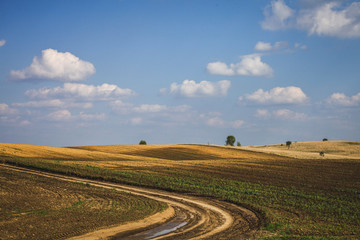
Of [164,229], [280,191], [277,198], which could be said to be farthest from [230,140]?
[164,229]

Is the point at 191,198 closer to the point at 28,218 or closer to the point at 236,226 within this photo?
the point at 236,226

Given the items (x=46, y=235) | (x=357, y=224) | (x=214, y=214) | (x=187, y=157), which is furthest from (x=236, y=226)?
(x=187, y=157)

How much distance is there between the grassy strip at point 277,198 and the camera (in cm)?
1747

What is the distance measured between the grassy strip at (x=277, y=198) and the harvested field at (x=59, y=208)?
21.1 ft

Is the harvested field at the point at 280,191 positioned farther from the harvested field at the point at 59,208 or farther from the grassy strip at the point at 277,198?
the harvested field at the point at 59,208

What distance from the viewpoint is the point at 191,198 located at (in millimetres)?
25922

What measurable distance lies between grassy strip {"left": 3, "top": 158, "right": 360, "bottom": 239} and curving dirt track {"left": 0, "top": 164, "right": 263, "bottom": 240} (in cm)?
122

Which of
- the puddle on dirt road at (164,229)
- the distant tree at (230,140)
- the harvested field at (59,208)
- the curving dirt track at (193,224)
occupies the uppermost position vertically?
the distant tree at (230,140)

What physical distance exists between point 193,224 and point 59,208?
8.10 m

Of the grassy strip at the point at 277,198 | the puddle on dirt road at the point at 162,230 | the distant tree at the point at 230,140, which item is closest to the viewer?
the puddle on dirt road at the point at 162,230

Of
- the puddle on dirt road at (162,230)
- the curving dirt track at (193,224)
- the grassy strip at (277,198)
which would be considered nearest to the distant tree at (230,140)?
the grassy strip at (277,198)

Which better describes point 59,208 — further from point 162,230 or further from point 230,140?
point 230,140

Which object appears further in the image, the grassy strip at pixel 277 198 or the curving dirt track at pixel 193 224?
the grassy strip at pixel 277 198

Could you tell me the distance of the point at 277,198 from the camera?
1043 inches
